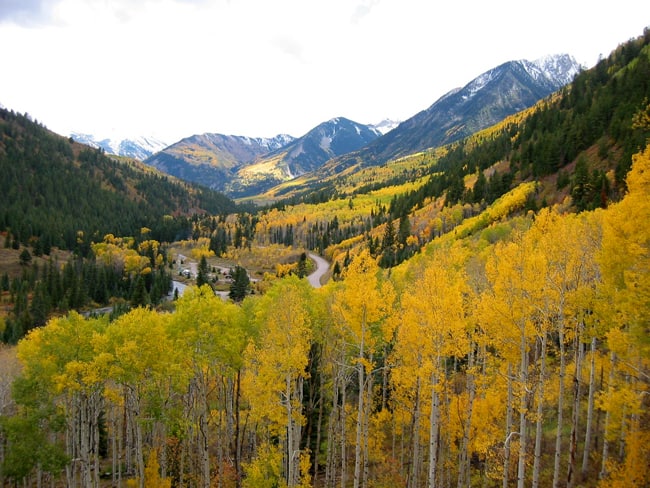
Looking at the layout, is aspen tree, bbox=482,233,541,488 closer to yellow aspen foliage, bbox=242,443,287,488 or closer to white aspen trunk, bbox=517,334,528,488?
white aspen trunk, bbox=517,334,528,488

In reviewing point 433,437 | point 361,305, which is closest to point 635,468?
point 433,437

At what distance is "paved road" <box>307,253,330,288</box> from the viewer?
4525 inches

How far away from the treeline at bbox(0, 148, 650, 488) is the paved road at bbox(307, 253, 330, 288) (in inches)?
3130

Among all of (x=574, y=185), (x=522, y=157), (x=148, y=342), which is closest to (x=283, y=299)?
(x=148, y=342)

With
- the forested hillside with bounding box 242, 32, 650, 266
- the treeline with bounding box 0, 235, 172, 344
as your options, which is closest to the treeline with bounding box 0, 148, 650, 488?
the forested hillside with bounding box 242, 32, 650, 266

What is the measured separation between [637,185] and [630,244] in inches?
108

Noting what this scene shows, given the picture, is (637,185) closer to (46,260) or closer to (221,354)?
(221,354)

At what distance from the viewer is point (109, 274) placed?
131875 mm

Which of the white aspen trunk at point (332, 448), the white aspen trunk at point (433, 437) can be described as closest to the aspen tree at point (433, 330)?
the white aspen trunk at point (433, 437)

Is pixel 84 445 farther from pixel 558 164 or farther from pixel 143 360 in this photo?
pixel 558 164

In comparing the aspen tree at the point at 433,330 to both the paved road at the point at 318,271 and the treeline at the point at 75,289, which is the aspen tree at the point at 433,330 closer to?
the paved road at the point at 318,271

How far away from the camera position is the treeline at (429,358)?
17484 mm

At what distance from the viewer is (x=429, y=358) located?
68.0 ft

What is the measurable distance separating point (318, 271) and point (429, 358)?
4630 inches
